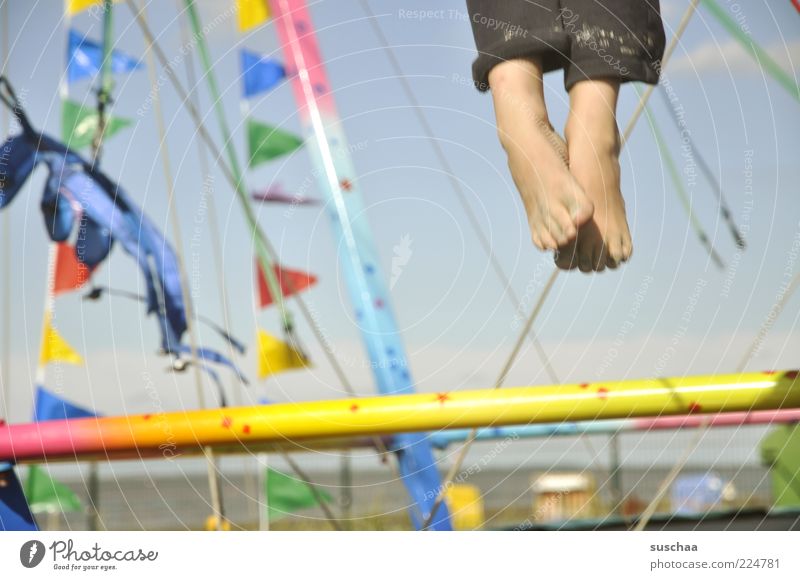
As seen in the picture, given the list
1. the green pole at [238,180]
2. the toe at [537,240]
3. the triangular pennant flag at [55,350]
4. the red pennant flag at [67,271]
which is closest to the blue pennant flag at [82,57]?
the green pole at [238,180]

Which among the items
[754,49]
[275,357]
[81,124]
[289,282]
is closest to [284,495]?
[275,357]

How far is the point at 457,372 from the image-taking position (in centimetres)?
137

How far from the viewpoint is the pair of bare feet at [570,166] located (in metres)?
1.21

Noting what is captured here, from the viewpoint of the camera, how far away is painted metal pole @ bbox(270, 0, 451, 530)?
1.44 m

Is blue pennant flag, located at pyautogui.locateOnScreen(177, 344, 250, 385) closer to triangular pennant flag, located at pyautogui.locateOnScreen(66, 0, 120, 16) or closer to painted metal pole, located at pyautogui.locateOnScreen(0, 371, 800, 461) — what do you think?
painted metal pole, located at pyautogui.locateOnScreen(0, 371, 800, 461)

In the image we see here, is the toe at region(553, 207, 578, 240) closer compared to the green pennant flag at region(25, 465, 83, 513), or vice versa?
the toe at region(553, 207, 578, 240)

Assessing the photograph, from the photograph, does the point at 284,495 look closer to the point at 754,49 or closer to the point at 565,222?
the point at 565,222

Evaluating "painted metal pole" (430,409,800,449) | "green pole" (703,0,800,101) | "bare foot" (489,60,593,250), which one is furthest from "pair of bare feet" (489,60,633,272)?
"painted metal pole" (430,409,800,449)

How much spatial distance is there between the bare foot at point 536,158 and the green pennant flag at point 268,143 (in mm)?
352

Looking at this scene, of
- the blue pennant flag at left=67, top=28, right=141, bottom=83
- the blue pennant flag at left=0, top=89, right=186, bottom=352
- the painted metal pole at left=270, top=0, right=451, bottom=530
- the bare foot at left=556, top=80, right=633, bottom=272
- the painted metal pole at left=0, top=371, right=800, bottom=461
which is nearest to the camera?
the painted metal pole at left=0, top=371, right=800, bottom=461

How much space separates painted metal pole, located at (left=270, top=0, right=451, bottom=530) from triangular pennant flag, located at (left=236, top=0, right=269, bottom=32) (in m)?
0.13

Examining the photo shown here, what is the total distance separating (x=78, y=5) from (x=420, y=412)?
943 mm

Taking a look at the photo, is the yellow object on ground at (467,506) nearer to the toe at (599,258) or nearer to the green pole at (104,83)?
the toe at (599,258)

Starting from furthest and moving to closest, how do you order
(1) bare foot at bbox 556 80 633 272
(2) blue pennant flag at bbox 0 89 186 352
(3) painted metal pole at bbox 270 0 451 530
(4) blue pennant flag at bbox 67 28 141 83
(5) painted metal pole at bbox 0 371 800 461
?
(4) blue pennant flag at bbox 67 28 141 83
(2) blue pennant flag at bbox 0 89 186 352
(3) painted metal pole at bbox 270 0 451 530
(1) bare foot at bbox 556 80 633 272
(5) painted metal pole at bbox 0 371 800 461
